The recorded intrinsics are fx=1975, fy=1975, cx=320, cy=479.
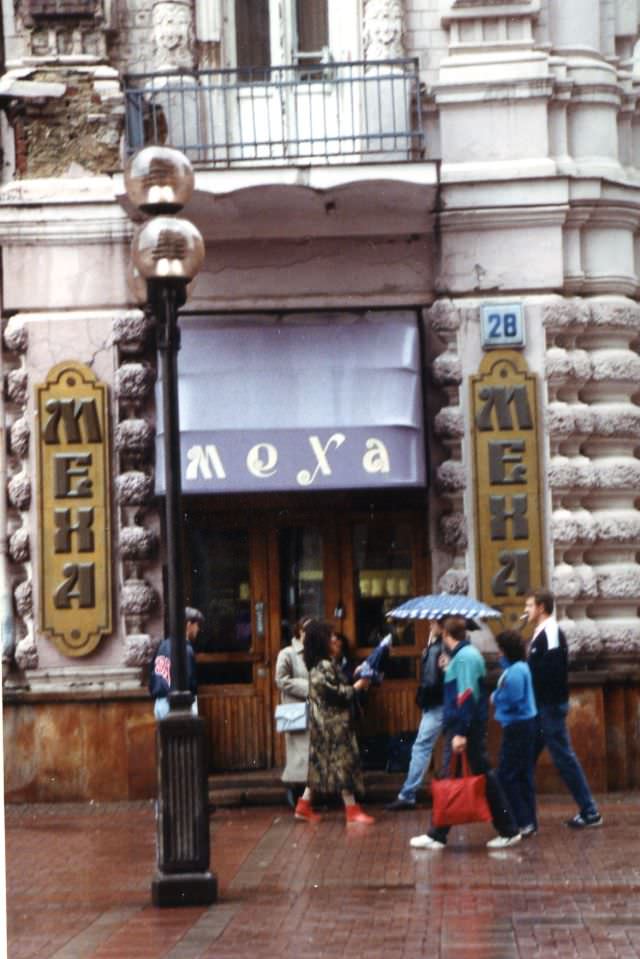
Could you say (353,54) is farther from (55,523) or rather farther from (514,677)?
(514,677)

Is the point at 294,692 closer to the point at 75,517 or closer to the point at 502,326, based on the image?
the point at 75,517

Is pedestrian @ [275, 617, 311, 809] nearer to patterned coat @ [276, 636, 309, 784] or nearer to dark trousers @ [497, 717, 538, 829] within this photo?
patterned coat @ [276, 636, 309, 784]

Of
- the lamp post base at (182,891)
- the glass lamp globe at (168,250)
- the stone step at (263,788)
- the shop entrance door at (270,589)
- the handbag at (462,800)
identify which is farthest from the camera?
the shop entrance door at (270,589)

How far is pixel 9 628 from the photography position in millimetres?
17234

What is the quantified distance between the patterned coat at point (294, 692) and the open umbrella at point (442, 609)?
1.13 meters

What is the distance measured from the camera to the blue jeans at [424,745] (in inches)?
612

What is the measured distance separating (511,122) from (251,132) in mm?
2277

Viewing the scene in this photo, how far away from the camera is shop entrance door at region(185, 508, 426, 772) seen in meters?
17.7

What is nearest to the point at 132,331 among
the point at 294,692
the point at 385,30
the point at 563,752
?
the point at 385,30

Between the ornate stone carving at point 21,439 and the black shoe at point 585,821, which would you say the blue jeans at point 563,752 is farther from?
the ornate stone carving at point 21,439

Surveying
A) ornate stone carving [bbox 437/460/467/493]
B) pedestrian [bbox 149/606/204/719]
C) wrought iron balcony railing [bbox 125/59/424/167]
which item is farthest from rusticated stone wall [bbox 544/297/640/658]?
pedestrian [bbox 149/606/204/719]

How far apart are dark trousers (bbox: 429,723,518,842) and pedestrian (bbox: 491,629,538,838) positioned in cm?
16

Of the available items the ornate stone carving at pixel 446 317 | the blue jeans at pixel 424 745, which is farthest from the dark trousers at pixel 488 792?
the ornate stone carving at pixel 446 317

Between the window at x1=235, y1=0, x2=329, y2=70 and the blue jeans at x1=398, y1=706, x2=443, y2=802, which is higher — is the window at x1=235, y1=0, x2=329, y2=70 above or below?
above
